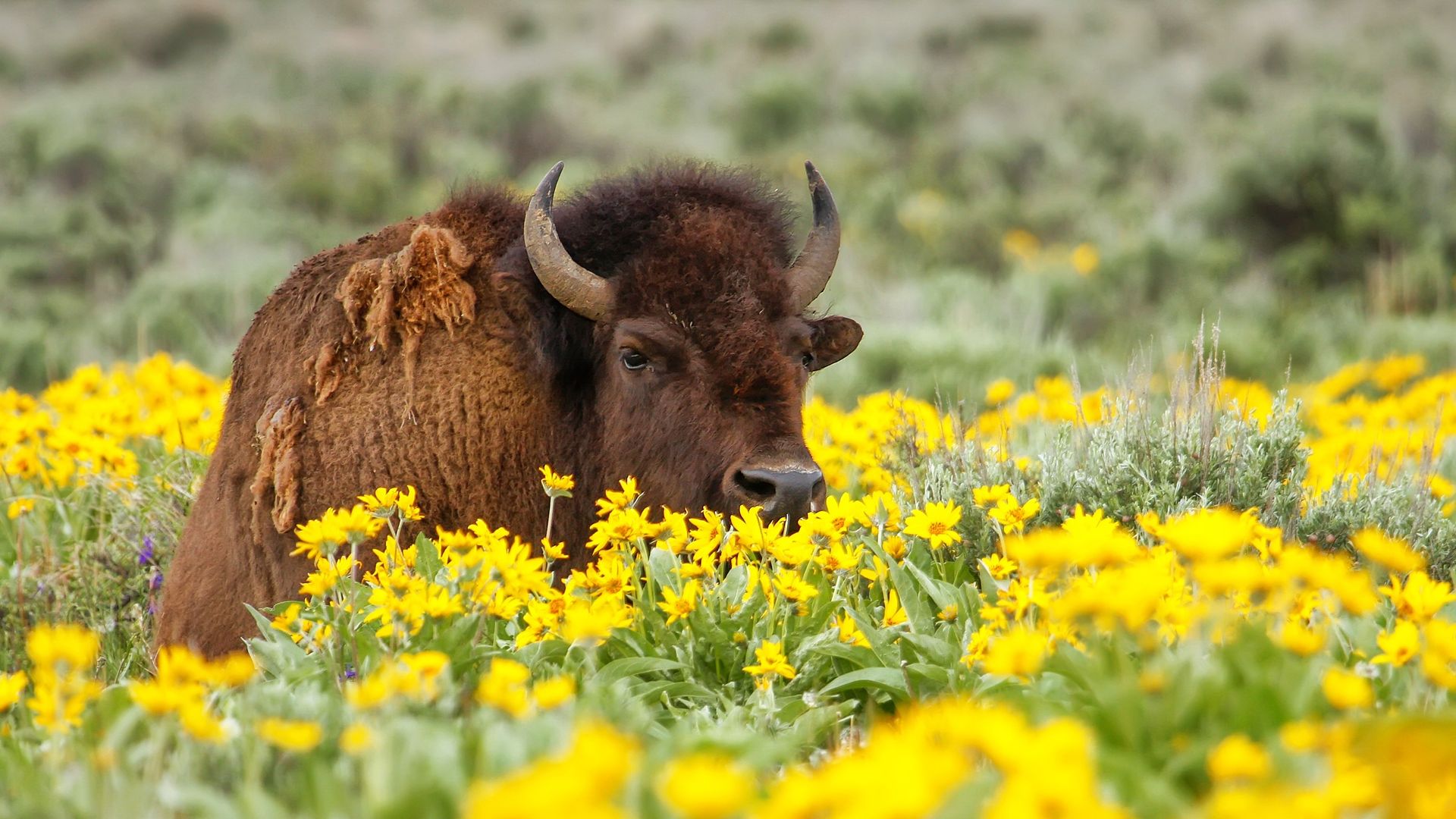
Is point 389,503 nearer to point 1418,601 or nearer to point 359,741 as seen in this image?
point 359,741

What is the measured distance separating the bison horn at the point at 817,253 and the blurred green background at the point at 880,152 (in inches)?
40.9

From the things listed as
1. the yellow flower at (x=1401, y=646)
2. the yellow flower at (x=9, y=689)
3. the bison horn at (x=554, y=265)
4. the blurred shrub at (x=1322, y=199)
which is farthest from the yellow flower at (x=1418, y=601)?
the blurred shrub at (x=1322, y=199)

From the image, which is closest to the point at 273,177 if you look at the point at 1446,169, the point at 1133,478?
the point at 1446,169

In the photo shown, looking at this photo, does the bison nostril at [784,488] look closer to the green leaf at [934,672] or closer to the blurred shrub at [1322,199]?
the green leaf at [934,672]

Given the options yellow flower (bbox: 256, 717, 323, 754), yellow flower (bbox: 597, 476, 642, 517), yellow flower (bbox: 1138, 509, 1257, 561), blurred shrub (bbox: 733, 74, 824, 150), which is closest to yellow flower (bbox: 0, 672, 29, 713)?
yellow flower (bbox: 256, 717, 323, 754)

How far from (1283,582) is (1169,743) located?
0.37m

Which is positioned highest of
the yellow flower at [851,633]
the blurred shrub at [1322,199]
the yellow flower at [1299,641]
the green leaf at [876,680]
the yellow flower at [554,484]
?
the yellow flower at [1299,641]

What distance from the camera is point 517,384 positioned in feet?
14.6

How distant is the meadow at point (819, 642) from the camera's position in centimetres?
199

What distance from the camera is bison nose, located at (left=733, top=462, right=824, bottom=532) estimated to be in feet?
13.4

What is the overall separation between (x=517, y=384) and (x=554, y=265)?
0.42 metres

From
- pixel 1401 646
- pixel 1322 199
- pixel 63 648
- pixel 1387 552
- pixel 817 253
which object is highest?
pixel 817 253

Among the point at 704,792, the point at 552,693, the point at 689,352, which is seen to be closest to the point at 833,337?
the point at 689,352

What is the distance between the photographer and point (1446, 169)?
52.3ft
